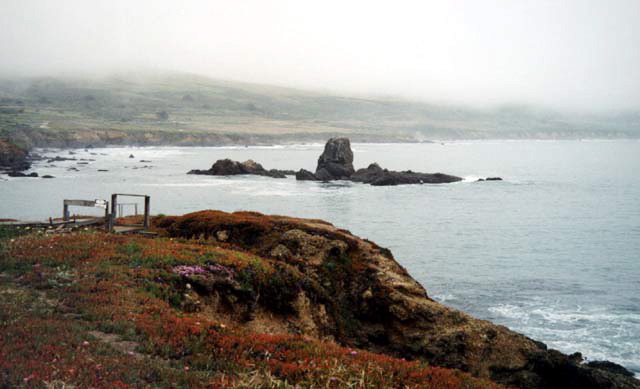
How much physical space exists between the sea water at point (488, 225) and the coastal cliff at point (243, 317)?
7306 millimetres

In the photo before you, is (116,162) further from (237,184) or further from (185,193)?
(185,193)

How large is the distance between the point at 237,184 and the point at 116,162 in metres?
46.4

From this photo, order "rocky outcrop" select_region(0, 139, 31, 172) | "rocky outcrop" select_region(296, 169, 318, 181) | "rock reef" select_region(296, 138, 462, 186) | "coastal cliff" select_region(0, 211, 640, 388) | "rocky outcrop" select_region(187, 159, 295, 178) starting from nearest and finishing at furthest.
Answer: "coastal cliff" select_region(0, 211, 640, 388) → "rocky outcrop" select_region(0, 139, 31, 172) → "rock reef" select_region(296, 138, 462, 186) → "rocky outcrop" select_region(296, 169, 318, 181) → "rocky outcrop" select_region(187, 159, 295, 178)

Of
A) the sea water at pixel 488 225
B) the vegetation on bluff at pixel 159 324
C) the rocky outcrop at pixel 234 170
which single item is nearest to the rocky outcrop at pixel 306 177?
the sea water at pixel 488 225

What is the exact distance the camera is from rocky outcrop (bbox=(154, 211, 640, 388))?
18.6 m

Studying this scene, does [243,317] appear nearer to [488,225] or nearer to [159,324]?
[159,324]

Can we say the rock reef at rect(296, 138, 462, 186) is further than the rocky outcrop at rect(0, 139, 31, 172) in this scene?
Yes

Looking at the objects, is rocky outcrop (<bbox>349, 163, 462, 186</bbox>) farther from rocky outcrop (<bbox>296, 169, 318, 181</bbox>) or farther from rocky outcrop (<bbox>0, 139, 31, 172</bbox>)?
rocky outcrop (<bbox>0, 139, 31, 172</bbox>)

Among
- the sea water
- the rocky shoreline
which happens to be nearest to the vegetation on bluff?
the sea water

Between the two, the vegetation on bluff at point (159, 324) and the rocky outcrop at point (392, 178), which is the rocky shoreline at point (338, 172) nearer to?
the rocky outcrop at point (392, 178)

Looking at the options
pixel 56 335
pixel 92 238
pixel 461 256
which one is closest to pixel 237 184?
pixel 461 256

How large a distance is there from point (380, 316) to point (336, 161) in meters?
86.3

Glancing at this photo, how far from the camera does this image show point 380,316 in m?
20.6

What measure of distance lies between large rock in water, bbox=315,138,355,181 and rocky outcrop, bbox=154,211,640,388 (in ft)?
267
